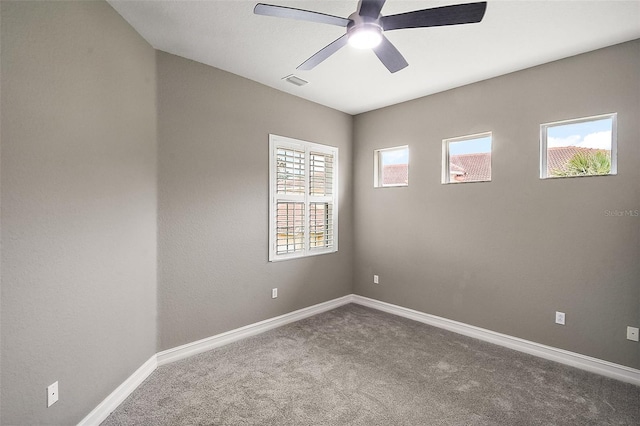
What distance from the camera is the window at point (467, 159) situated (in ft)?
11.0

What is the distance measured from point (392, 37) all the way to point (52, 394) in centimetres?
336

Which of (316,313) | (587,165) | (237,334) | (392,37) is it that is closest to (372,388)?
(237,334)

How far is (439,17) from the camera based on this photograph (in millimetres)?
1657

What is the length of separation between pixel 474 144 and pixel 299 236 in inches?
93.4

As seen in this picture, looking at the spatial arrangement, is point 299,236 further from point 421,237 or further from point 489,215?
point 489,215

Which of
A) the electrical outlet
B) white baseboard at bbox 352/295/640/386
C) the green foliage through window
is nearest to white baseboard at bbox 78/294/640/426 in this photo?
white baseboard at bbox 352/295/640/386

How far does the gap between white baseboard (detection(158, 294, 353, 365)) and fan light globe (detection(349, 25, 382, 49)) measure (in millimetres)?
2921

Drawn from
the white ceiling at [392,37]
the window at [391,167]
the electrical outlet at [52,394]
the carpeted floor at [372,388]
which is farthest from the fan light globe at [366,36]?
the electrical outlet at [52,394]

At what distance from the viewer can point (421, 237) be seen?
151 inches

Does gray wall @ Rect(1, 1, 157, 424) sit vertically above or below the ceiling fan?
below

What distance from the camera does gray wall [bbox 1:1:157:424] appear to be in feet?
4.91

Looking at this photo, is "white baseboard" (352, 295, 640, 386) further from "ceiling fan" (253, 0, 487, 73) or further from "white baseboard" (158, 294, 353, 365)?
"ceiling fan" (253, 0, 487, 73)

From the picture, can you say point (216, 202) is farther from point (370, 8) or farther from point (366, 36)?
point (370, 8)

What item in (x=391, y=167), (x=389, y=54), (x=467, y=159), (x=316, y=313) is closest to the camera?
(x=389, y=54)
